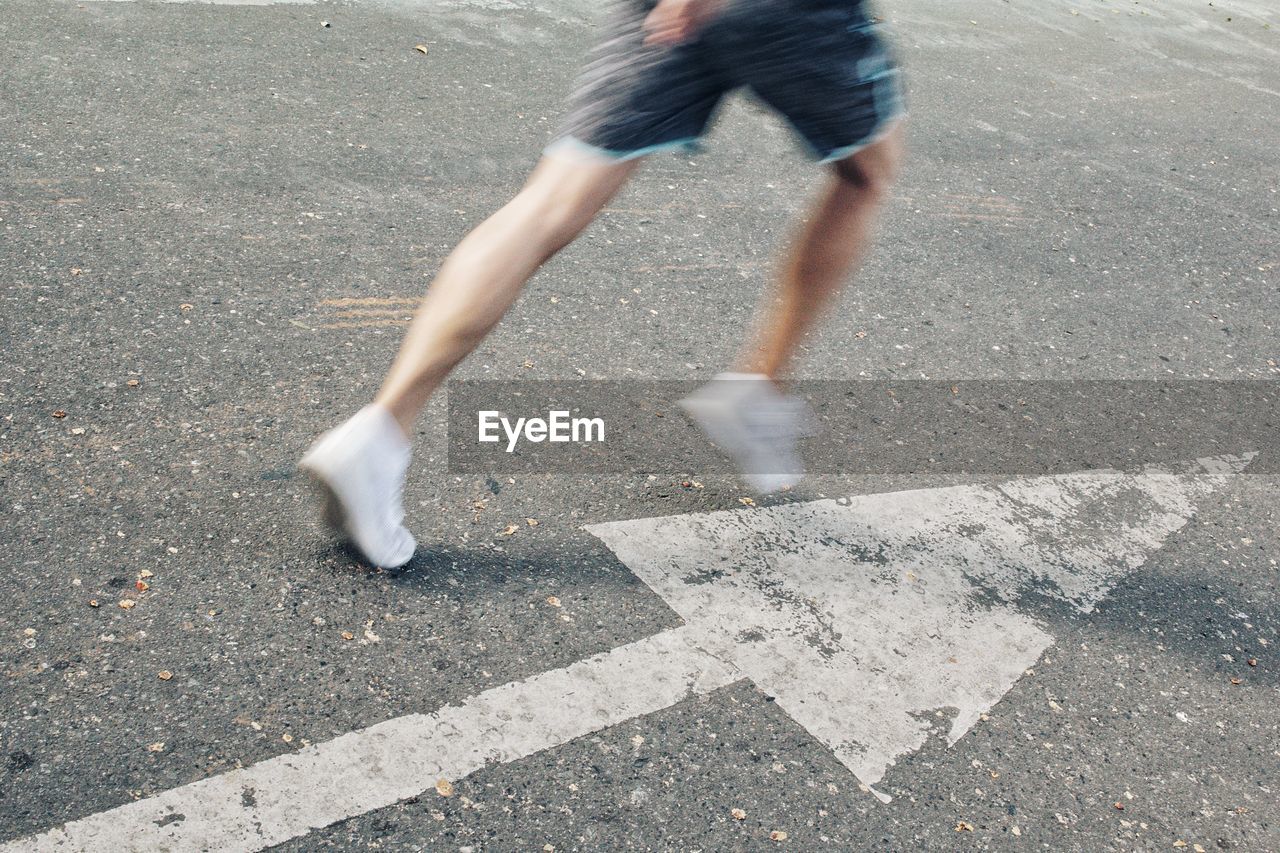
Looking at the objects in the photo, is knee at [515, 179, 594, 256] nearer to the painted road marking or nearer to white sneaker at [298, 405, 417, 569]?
white sneaker at [298, 405, 417, 569]

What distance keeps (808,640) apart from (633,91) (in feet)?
3.80

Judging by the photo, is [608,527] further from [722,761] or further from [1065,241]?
[1065,241]

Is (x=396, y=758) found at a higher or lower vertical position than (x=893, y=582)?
higher

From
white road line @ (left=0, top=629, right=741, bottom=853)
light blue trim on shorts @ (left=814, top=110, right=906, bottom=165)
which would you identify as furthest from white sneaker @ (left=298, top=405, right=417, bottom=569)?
light blue trim on shorts @ (left=814, top=110, right=906, bottom=165)

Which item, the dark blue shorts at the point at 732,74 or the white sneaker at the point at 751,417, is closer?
the dark blue shorts at the point at 732,74

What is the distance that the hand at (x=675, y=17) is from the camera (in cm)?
224

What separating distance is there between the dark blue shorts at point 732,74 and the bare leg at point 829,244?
0.17 m

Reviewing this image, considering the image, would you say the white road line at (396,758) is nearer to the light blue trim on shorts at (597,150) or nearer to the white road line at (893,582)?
the white road line at (893,582)

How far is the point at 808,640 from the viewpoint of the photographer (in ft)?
8.68

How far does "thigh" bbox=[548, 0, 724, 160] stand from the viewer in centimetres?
235

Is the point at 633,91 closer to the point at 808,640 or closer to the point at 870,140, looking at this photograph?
the point at 870,140

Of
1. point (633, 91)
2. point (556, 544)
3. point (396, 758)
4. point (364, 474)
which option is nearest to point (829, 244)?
point (633, 91)

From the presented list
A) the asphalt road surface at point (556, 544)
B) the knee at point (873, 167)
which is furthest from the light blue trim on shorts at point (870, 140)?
the asphalt road surface at point (556, 544)

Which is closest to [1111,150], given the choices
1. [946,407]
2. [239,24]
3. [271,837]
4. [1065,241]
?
[1065,241]
